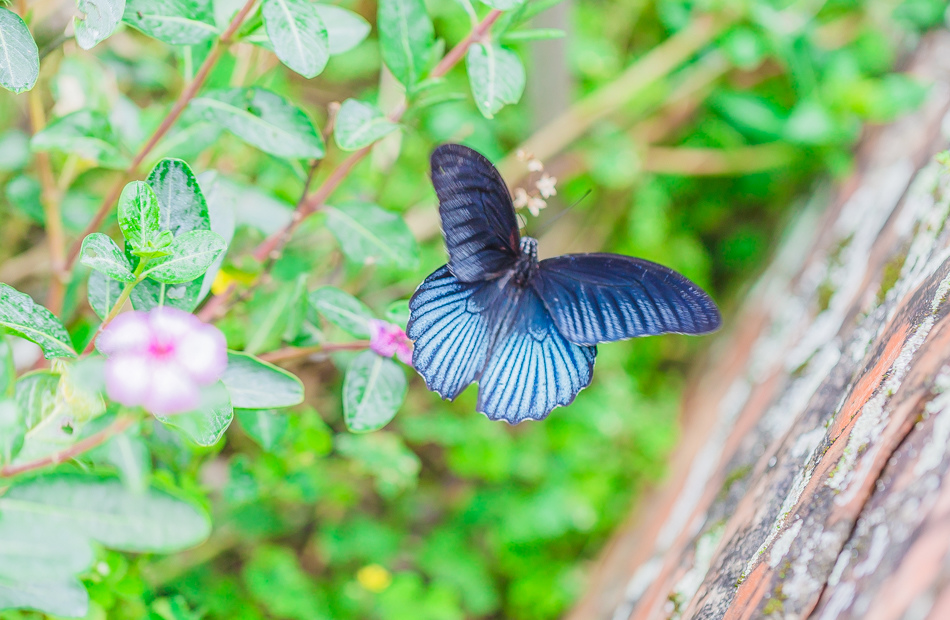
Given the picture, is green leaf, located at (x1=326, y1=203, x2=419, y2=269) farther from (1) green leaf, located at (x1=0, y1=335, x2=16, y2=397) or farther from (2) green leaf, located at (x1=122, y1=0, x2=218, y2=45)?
(1) green leaf, located at (x1=0, y1=335, x2=16, y2=397)

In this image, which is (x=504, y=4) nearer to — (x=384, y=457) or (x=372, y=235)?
(x=372, y=235)

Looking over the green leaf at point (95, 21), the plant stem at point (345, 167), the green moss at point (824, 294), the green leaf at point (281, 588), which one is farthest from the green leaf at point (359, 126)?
the green leaf at point (281, 588)

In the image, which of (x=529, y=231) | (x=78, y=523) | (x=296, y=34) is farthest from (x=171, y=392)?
(x=529, y=231)

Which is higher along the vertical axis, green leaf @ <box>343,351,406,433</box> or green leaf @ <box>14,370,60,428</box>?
green leaf @ <box>343,351,406,433</box>

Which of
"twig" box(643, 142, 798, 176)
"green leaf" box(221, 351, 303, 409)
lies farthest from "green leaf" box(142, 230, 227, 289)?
"twig" box(643, 142, 798, 176)

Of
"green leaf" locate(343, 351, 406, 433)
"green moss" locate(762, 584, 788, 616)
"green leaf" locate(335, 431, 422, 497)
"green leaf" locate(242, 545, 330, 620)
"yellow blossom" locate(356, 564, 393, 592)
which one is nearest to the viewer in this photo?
"green moss" locate(762, 584, 788, 616)

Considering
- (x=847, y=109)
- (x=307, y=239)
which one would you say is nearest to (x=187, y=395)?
(x=307, y=239)

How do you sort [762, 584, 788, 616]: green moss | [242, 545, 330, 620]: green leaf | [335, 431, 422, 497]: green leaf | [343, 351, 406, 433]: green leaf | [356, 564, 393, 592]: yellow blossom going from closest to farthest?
[762, 584, 788, 616]: green moss < [343, 351, 406, 433]: green leaf < [335, 431, 422, 497]: green leaf < [242, 545, 330, 620]: green leaf < [356, 564, 393, 592]: yellow blossom

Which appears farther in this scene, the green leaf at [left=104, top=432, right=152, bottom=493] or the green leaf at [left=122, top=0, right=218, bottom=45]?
the green leaf at [left=122, top=0, right=218, bottom=45]
